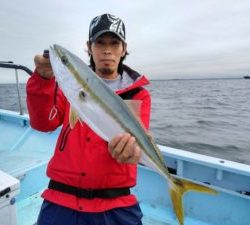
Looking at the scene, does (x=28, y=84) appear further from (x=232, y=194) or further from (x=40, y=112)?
(x=232, y=194)

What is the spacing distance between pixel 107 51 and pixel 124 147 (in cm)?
111

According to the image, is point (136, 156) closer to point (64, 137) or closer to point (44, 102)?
point (64, 137)

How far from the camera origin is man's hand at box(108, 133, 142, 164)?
6.64ft

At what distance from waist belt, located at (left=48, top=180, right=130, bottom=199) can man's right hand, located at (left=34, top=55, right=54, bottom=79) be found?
3.20 ft

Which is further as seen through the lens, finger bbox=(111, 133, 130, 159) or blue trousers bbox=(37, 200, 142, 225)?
blue trousers bbox=(37, 200, 142, 225)

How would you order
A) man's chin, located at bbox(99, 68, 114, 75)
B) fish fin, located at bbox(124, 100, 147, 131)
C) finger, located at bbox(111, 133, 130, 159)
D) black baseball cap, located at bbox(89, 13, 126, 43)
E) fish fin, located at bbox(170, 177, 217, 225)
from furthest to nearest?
man's chin, located at bbox(99, 68, 114, 75), black baseball cap, located at bbox(89, 13, 126, 43), fish fin, located at bbox(170, 177, 217, 225), fish fin, located at bbox(124, 100, 147, 131), finger, located at bbox(111, 133, 130, 159)

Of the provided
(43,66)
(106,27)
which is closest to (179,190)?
(43,66)

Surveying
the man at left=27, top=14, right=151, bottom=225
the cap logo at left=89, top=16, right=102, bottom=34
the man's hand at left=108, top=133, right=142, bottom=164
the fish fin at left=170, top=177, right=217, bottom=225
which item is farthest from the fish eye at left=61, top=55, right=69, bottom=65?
Result: the fish fin at left=170, top=177, right=217, bottom=225

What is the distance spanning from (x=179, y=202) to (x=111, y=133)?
851mm

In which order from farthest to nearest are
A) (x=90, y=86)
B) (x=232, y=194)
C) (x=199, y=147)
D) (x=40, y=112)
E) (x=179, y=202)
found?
1. (x=199, y=147)
2. (x=232, y=194)
3. (x=40, y=112)
4. (x=179, y=202)
5. (x=90, y=86)

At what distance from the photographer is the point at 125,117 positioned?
6.82 ft

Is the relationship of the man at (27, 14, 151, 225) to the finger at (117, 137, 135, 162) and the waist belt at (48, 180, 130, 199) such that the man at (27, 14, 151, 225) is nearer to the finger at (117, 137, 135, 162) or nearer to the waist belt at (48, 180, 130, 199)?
the waist belt at (48, 180, 130, 199)

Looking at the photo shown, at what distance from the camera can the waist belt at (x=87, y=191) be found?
8.21 ft

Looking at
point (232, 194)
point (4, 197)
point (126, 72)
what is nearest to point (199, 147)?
point (232, 194)
